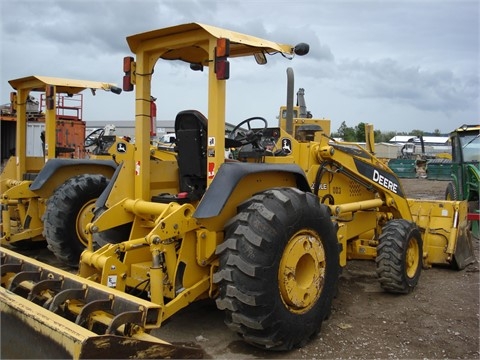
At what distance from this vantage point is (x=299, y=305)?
3.98 metres

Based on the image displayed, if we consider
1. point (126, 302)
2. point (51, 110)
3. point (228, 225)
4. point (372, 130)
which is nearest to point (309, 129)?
point (372, 130)

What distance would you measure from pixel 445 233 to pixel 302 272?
3677mm

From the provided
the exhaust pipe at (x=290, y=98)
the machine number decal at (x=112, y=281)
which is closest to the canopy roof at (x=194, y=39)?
the exhaust pipe at (x=290, y=98)

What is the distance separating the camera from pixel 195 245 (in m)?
4.11

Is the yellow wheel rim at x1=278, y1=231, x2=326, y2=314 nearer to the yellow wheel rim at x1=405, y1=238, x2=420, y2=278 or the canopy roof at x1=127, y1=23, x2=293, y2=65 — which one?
the canopy roof at x1=127, y1=23, x2=293, y2=65

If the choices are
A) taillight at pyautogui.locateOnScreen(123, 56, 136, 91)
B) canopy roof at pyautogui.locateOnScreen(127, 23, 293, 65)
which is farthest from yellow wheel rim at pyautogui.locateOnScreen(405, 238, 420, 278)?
taillight at pyautogui.locateOnScreen(123, 56, 136, 91)

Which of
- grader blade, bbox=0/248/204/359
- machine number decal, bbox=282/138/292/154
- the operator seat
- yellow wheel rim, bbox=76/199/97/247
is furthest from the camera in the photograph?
yellow wheel rim, bbox=76/199/97/247

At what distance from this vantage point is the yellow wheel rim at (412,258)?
19.8 ft

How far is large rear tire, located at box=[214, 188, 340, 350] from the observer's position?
363cm

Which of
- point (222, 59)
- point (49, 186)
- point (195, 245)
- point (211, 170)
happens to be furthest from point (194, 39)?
point (49, 186)

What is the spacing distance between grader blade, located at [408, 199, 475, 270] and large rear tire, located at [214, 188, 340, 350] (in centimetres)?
337

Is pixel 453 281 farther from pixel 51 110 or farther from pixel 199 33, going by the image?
pixel 51 110

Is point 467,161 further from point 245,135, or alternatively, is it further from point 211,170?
point 211,170

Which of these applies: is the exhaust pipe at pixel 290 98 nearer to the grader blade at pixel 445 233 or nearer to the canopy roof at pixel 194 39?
the canopy roof at pixel 194 39
